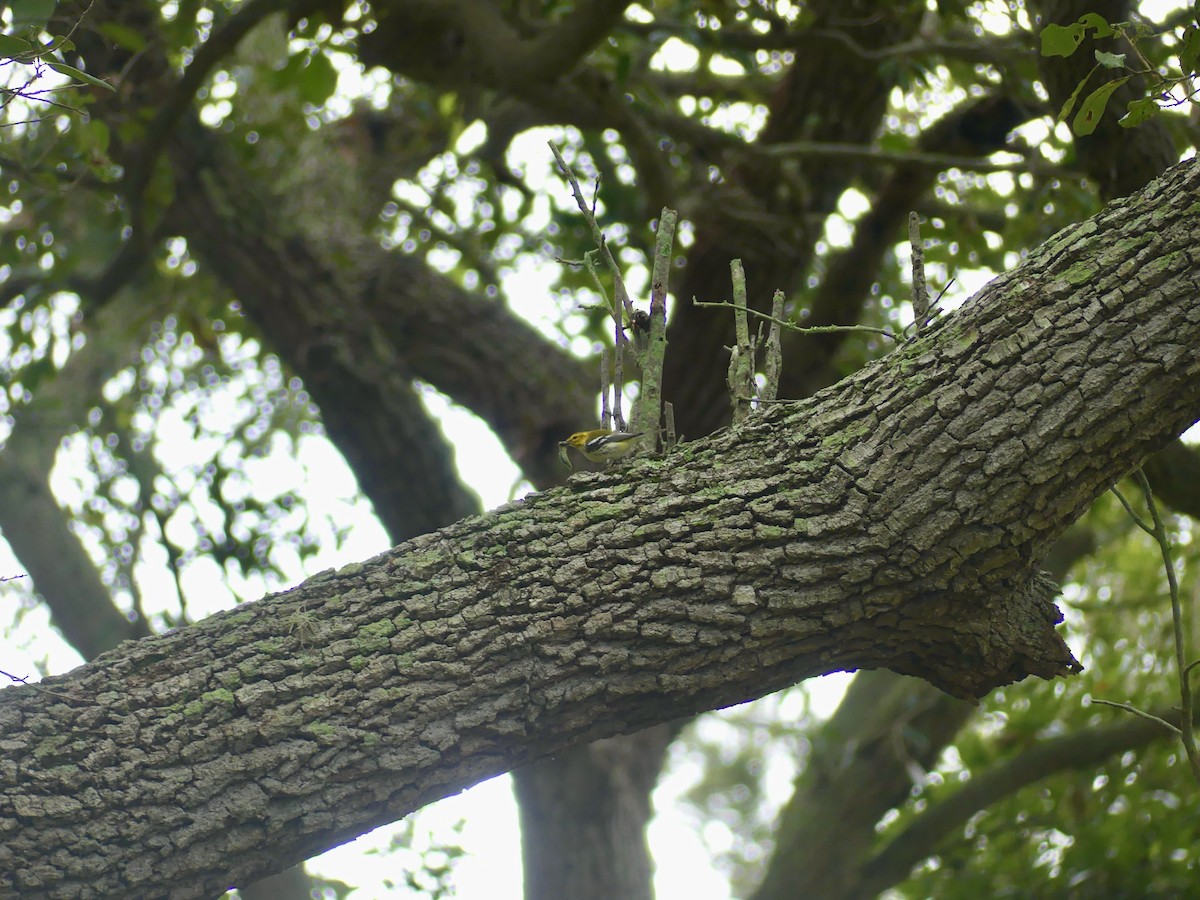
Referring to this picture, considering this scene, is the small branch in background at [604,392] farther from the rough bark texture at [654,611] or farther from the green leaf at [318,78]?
the green leaf at [318,78]

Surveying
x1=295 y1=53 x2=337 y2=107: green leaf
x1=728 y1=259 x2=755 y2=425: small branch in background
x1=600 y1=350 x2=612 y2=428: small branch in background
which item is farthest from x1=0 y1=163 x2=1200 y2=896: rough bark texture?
x1=295 y1=53 x2=337 y2=107: green leaf

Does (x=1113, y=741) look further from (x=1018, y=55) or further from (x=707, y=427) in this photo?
(x=1018, y=55)

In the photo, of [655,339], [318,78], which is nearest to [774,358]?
[655,339]

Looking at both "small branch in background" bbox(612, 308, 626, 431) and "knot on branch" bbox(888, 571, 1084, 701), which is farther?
"small branch in background" bbox(612, 308, 626, 431)

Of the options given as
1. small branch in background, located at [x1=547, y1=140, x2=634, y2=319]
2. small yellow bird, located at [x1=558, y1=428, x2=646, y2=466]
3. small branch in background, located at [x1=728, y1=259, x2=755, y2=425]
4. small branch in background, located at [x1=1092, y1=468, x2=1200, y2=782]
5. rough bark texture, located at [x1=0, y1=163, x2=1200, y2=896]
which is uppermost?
small branch in background, located at [x1=547, y1=140, x2=634, y2=319]

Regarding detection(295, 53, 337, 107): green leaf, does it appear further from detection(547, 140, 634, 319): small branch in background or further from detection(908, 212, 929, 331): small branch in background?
detection(908, 212, 929, 331): small branch in background

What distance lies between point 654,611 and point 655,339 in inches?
28.5

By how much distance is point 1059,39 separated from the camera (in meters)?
1.96

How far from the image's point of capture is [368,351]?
4.44 m

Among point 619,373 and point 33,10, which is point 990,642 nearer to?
point 619,373

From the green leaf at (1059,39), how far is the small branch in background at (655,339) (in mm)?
847

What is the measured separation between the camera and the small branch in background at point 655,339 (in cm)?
241

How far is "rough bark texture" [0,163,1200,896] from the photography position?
6.31 feet

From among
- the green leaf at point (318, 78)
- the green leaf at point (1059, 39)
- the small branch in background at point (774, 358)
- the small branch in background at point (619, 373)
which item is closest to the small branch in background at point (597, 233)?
the small branch in background at point (619, 373)
